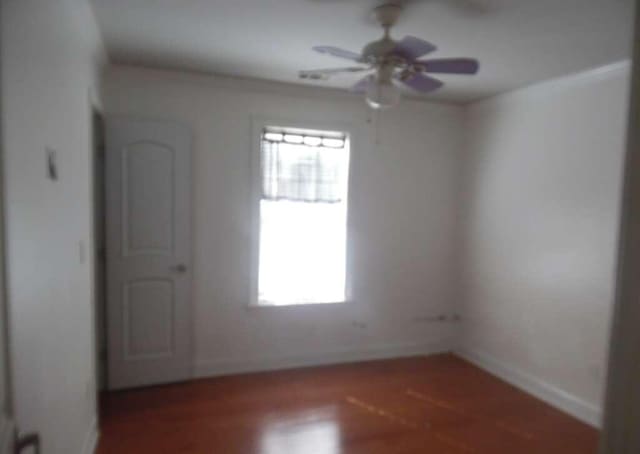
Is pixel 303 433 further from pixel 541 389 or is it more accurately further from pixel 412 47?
pixel 412 47

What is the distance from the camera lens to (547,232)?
3.31m

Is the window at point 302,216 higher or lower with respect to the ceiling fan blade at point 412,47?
lower

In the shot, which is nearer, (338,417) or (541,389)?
(338,417)

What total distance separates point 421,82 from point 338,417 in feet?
7.55

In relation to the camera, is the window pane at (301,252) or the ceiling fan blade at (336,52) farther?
the window pane at (301,252)

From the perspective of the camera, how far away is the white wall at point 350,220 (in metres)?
3.45

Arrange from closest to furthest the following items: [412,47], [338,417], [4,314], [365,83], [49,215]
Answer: [4,314]
[49,215]
[412,47]
[365,83]
[338,417]

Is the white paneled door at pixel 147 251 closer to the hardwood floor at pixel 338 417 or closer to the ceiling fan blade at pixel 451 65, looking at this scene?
the hardwood floor at pixel 338 417

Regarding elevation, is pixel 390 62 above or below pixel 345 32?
below

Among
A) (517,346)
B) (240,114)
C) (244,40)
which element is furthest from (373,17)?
(517,346)

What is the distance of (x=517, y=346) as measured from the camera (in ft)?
11.7

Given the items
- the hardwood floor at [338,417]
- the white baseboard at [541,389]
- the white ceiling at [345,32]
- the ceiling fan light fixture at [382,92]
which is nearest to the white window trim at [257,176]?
the white ceiling at [345,32]

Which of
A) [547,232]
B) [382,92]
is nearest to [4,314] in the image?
[382,92]

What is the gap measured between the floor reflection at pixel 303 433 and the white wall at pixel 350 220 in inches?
35.7
